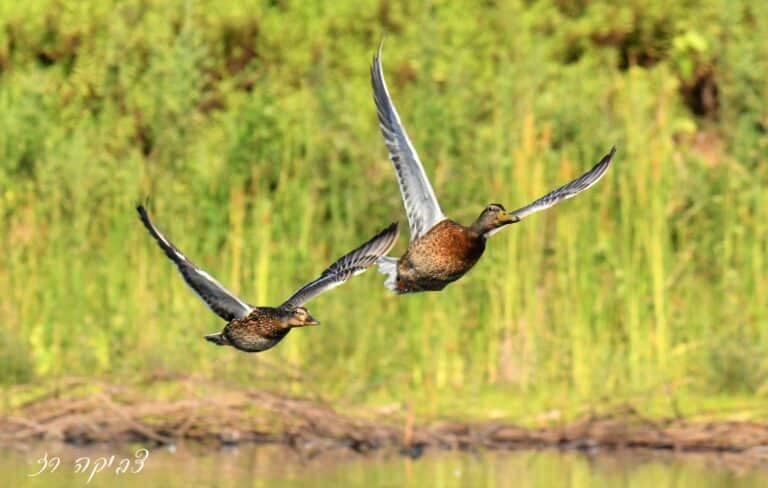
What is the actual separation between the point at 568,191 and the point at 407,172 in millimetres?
683

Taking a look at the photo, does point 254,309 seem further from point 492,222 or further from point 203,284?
point 492,222

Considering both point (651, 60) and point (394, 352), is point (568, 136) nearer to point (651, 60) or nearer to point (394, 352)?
point (394, 352)

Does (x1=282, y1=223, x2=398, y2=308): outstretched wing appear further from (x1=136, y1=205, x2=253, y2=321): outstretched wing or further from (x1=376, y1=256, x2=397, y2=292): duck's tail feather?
(x1=136, y1=205, x2=253, y2=321): outstretched wing

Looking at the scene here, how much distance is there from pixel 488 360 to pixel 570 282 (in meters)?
0.64

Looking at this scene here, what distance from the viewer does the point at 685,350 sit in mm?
11453

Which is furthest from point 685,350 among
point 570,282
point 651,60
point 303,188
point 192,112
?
point 651,60

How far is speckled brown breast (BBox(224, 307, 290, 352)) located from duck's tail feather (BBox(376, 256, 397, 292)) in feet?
1.61

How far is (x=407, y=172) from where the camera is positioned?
859 centimetres

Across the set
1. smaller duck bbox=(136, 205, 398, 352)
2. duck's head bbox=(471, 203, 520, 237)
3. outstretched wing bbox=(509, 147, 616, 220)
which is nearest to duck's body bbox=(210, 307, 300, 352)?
smaller duck bbox=(136, 205, 398, 352)

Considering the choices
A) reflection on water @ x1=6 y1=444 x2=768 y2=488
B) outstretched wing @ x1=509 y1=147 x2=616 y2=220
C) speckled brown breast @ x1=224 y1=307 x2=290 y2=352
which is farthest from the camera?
reflection on water @ x1=6 y1=444 x2=768 y2=488

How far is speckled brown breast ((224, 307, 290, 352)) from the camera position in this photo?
811cm

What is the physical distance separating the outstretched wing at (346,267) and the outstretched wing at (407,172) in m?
0.14

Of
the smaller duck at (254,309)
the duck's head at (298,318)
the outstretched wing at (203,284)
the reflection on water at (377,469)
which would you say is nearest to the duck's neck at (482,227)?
the smaller duck at (254,309)

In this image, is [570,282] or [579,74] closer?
[570,282]
